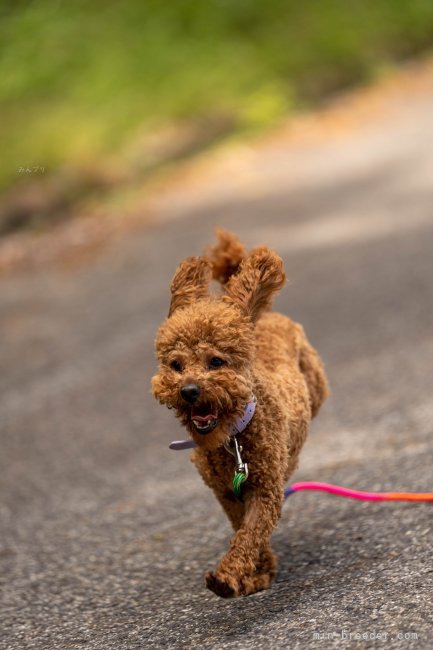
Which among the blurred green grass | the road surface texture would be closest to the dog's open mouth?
the road surface texture

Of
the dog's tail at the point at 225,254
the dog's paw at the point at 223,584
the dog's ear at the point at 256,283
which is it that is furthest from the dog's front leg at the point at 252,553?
the dog's tail at the point at 225,254

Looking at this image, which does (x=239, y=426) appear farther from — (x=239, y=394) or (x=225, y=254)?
(x=225, y=254)

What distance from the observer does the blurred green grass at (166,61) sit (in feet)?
51.3

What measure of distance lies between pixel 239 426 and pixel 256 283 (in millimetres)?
582

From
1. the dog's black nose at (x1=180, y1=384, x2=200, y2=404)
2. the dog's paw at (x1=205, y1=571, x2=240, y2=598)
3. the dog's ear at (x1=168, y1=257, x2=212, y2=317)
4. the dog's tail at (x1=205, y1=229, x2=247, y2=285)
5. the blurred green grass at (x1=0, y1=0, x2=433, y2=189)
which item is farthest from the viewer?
the blurred green grass at (x1=0, y1=0, x2=433, y2=189)

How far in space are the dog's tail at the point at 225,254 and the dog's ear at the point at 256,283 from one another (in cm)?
58

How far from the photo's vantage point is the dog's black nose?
13.0ft

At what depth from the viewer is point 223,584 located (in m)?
4.21

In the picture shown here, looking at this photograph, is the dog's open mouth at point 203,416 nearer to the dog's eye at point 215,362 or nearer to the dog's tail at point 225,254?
the dog's eye at point 215,362

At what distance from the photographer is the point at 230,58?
703 inches

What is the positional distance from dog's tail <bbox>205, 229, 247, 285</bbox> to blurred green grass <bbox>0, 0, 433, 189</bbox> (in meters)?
9.55

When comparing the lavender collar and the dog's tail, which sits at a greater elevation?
the dog's tail

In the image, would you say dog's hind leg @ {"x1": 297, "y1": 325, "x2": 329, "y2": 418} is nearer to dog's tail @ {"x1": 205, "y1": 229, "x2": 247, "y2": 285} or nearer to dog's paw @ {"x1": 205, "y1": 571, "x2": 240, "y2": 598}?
dog's tail @ {"x1": 205, "y1": 229, "x2": 247, "y2": 285}

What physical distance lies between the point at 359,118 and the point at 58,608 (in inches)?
491
